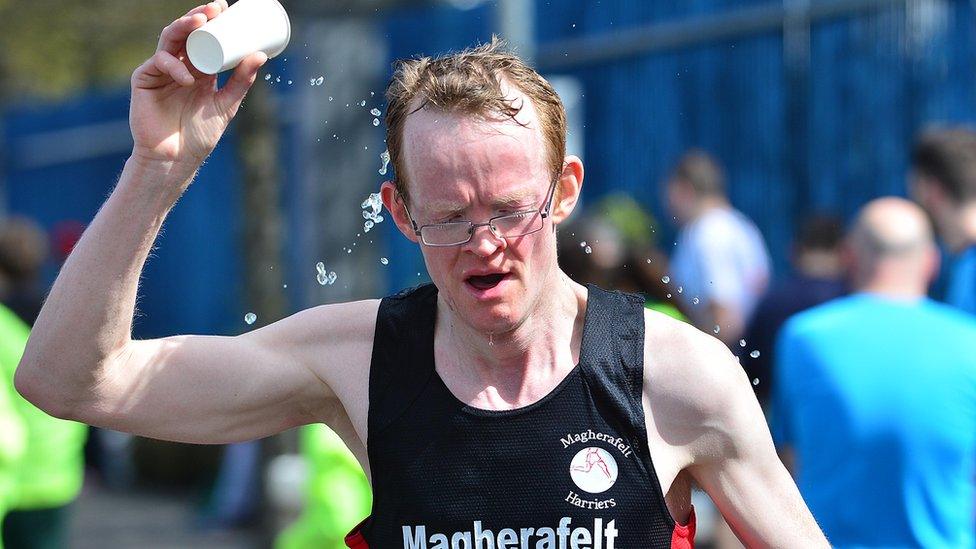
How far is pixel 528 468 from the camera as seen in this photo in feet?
8.32

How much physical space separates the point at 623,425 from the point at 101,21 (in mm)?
12165

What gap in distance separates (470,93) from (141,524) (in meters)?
10.6

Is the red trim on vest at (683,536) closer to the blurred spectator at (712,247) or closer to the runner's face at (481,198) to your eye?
the runner's face at (481,198)

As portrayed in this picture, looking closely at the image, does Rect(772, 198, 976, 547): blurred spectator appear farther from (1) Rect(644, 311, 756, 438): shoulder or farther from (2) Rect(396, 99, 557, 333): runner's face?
(2) Rect(396, 99, 557, 333): runner's face

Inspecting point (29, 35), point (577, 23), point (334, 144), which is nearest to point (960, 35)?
point (577, 23)

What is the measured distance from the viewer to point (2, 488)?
5.62 metres

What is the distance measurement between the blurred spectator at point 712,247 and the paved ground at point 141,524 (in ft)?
12.2

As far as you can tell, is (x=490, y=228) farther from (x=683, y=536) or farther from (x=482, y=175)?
(x=683, y=536)

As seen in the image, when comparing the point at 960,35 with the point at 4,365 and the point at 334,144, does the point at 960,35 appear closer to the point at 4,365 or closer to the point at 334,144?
the point at 334,144

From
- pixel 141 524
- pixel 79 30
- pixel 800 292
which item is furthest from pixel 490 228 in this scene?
pixel 79 30

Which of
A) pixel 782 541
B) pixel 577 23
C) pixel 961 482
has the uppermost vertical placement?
pixel 577 23

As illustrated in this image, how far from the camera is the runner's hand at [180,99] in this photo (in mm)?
2479

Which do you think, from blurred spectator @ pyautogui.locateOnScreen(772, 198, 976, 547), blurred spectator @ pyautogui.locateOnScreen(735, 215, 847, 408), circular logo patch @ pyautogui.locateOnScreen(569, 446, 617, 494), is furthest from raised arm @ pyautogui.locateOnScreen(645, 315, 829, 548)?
blurred spectator @ pyautogui.locateOnScreen(735, 215, 847, 408)

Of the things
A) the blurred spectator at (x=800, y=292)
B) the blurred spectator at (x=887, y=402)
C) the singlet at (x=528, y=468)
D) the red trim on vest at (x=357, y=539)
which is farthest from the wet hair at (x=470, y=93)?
the blurred spectator at (x=800, y=292)
